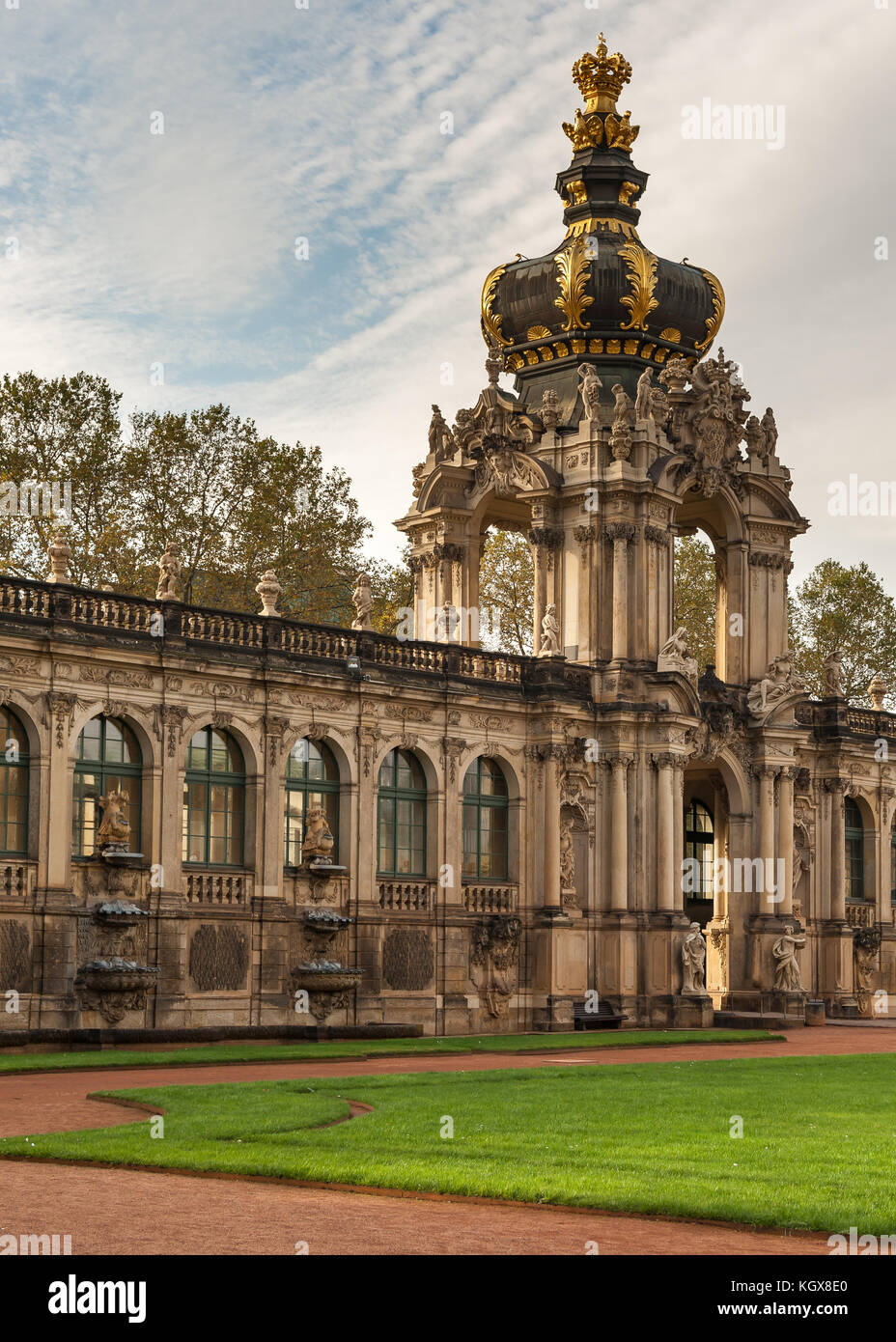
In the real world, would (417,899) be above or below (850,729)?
below

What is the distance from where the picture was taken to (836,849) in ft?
178

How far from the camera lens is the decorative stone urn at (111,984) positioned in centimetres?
3472

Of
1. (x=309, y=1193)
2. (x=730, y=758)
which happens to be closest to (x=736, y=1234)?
(x=309, y=1193)

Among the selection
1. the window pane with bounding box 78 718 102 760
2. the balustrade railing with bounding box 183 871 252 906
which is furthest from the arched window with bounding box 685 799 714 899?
the window pane with bounding box 78 718 102 760

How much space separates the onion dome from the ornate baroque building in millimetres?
79

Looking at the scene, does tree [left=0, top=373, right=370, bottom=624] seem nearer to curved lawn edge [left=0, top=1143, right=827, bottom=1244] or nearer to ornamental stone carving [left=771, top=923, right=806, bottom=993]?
ornamental stone carving [left=771, top=923, right=806, bottom=993]

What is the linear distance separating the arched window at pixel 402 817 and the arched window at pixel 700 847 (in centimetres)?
1255

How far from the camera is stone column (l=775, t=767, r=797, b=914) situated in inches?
1998

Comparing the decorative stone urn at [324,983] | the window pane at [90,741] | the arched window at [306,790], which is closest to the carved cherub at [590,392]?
the arched window at [306,790]

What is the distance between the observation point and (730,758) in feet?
164
